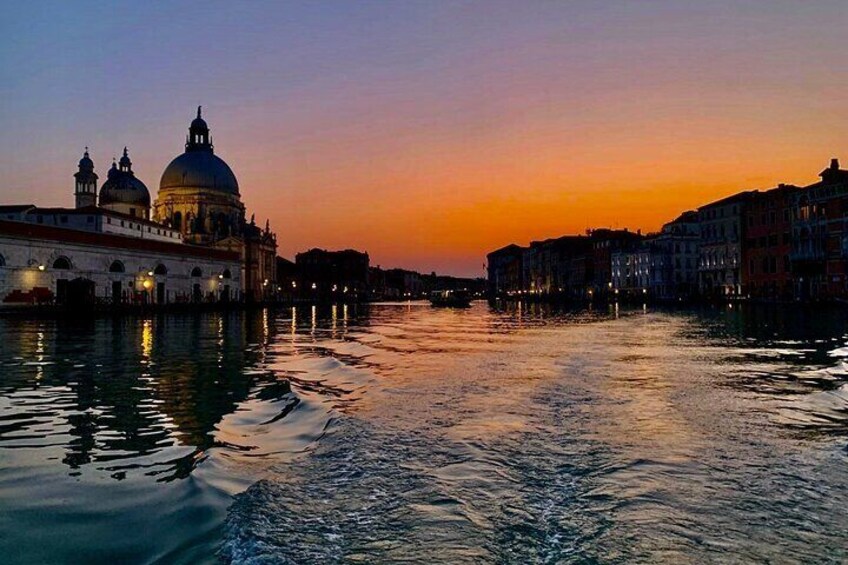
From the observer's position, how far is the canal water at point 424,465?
6512 millimetres

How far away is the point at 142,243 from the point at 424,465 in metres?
72.9

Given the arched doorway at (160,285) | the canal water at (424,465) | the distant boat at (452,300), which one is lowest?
the canal water at (424,465)

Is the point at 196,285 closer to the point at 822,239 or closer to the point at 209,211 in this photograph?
the point at 209,211

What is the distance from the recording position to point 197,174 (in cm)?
11275

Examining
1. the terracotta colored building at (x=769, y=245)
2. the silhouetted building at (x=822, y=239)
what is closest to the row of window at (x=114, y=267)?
the terracotta colored building at (x=769, y=245)

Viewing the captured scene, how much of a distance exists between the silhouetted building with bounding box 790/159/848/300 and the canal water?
207 feet

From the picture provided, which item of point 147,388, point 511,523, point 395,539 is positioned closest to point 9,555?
point 395,539

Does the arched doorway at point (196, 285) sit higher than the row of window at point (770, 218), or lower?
lower

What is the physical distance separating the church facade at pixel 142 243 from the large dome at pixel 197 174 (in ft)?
0.54

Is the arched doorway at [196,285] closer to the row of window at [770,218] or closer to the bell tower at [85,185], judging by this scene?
the bell tower at [85,185]

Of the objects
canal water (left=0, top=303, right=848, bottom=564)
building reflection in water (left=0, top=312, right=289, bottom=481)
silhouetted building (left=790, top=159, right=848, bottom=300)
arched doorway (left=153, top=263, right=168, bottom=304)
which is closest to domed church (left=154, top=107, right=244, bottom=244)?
arched doorway (left=153, top=263, right=168, bottom=304)

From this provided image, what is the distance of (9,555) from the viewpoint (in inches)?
243

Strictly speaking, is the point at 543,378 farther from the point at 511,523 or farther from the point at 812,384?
the point at 511,523

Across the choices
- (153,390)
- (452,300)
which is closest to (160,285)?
(452,300)
